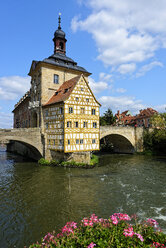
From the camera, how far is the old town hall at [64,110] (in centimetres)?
2005

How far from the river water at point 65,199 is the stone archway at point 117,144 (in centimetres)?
1768

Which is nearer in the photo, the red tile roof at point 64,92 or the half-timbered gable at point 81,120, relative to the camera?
the half-timbered gable at point 81,120

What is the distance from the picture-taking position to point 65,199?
11.1 m

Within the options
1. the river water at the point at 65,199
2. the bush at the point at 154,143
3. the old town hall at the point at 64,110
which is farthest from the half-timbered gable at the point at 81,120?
the bush at the point at 154,143

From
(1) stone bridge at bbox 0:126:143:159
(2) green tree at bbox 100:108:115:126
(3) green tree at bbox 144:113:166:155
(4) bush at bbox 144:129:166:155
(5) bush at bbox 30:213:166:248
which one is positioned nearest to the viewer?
(5) bush at bbox 30:213:166:248

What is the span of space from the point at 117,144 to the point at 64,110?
21.6m

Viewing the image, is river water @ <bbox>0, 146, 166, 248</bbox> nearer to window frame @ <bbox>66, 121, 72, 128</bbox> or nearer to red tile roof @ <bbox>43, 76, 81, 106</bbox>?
Result: window frame @ <bbox>66, 121, 72, 128</bbox>

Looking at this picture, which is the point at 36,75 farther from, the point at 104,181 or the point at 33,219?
the point at 33,219

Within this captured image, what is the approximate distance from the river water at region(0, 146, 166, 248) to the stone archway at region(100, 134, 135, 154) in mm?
17685

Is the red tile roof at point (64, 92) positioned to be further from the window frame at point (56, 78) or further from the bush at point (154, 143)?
the bush at point (154, 143)

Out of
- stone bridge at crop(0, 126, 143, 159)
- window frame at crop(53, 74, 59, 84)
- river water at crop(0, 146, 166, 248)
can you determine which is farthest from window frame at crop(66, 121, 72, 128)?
window frame at crop(53, 74, 59, 84)

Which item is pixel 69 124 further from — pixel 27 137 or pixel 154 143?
pixel 154 143

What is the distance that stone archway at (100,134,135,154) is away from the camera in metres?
35.0

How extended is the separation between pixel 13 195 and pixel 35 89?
17.6m
